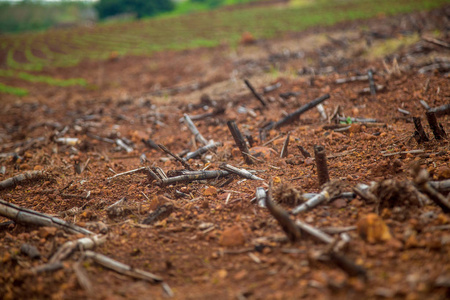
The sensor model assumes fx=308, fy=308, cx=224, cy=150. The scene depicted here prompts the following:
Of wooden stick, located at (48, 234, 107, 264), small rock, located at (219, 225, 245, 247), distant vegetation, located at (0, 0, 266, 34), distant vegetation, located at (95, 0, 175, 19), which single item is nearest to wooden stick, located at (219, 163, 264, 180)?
small rock, located at (219, 225, 245, 247)

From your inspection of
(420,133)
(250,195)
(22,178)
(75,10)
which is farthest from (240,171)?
(75,10)

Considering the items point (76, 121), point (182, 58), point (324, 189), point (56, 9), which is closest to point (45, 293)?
point (324, 189)

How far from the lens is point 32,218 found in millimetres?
3580

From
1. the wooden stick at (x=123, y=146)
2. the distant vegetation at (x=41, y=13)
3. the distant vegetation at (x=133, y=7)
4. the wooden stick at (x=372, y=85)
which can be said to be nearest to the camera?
the wooden stick at (x=123, y=146)

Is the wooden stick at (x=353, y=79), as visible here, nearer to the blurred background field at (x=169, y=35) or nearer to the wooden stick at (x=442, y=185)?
the wooden stick at (x=442, y=185)

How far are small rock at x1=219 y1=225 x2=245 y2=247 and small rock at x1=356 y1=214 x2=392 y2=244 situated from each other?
110cm

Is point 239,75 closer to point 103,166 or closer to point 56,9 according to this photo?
point 103,166

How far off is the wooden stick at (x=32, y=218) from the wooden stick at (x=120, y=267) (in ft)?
1.72

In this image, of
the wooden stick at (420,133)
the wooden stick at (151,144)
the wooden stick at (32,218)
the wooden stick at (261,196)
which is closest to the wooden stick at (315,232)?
the wooden stick at (261,196)

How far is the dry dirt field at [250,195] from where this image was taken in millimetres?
2527

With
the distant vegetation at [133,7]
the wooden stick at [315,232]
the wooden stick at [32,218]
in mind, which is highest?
the distant vegetation at [133,7]

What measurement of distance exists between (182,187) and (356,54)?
8.57 metres

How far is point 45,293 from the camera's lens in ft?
8.59

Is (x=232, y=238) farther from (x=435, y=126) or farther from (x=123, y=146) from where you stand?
(x=123, y=146)
